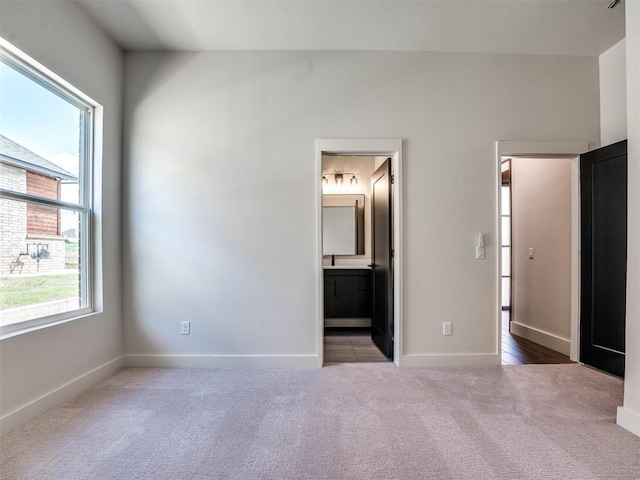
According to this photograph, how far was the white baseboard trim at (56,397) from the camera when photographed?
1.92m

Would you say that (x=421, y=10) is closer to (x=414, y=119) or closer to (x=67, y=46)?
(x=414, y=119)

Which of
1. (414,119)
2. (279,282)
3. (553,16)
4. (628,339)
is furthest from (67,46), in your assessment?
(628,339)

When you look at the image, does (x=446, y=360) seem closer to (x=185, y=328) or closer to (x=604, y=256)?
(x=604, y=256)

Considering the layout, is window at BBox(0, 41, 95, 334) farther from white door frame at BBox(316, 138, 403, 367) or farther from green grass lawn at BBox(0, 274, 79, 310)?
white door frame at BBox(316, 138, 403, 367)

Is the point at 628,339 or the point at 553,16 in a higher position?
the point at 553,16

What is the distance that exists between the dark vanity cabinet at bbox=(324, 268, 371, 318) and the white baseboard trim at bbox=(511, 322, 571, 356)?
6.30 feet

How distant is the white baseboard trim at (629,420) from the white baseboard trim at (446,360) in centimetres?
106

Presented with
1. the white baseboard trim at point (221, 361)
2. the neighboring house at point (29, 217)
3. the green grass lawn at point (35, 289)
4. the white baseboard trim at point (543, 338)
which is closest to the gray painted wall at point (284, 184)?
the white baseboard trim at point (221, 361)

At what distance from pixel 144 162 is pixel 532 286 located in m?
4.55

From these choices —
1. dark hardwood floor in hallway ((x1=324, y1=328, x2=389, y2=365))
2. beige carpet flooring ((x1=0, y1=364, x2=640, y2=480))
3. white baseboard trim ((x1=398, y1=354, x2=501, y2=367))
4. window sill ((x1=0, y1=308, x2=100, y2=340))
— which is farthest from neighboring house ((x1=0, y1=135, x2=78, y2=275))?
white baseboard trim ((x1=398, y1=354, x2=501, y2=367))

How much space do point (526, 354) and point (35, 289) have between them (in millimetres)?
4337

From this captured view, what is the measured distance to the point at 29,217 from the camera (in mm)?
2195

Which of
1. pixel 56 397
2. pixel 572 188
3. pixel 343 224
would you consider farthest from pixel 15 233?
pixel 572 188

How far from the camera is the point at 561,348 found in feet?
11.4
